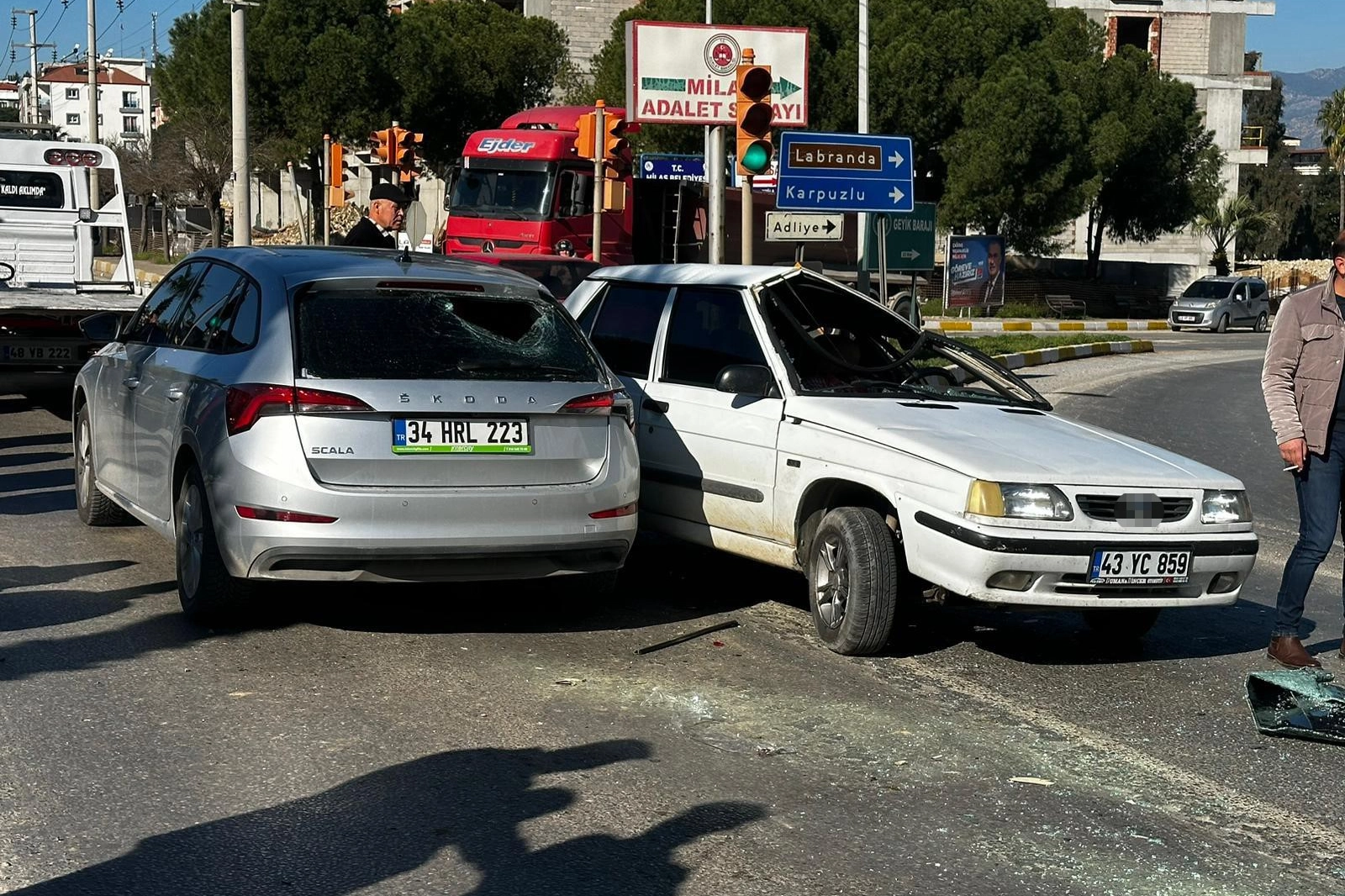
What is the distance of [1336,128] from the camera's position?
321 feet

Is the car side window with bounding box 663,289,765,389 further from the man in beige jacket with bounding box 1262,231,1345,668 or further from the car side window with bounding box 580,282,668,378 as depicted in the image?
the man in beige jacket with bounding box 1262,231,1345,668

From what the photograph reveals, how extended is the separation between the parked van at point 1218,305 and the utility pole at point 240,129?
85.5 ft

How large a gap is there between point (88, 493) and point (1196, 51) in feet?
241

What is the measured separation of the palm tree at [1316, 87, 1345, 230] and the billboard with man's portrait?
59.6 m

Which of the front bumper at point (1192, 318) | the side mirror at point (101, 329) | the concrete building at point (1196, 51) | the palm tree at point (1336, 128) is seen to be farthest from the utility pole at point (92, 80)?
the palm tree at point (1336, 128)

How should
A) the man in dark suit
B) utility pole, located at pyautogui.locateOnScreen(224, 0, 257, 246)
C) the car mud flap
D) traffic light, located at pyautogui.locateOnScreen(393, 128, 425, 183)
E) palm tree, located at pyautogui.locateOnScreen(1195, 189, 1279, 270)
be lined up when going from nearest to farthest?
the car mud flap < the man in dark suit < traffic light, located at pyautogui.locateOnScreen(393, 128, 425, 183) < utility pole, located at pyautogui.locateOnScreen(224, 0, 257, 246) < palm tree, located at pyautogui.locateOnScreen(1195, 189, 1279, 270)

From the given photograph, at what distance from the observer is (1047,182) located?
50.2 m

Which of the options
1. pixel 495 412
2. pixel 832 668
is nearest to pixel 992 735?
pixel 832 668

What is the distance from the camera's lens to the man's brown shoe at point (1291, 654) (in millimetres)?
6598

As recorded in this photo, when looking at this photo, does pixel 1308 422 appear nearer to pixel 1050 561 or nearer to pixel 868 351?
pixel 1050 561

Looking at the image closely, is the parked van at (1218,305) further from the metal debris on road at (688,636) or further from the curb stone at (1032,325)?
the metal debris on road at (688,636)

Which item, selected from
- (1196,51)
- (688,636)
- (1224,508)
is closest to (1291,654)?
(1224,508)

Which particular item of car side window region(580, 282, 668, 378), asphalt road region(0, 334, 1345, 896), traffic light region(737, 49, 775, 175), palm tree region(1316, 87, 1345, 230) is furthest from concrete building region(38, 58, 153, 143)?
asphalt road region(0, 334, 1345, 896)

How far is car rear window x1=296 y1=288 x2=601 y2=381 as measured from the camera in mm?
6590
